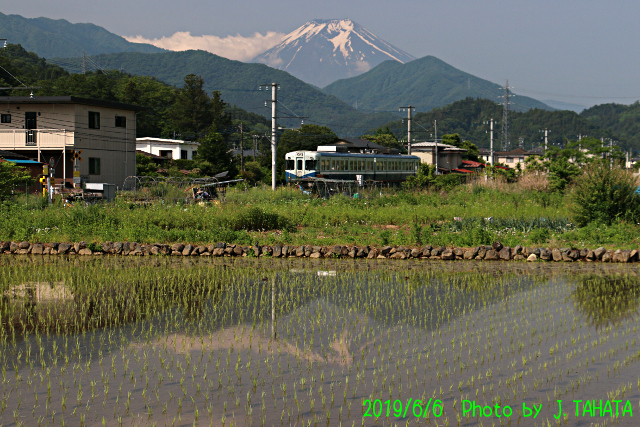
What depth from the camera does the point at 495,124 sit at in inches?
4510

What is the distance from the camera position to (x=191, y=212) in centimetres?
1627

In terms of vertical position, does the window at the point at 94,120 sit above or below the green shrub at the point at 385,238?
above

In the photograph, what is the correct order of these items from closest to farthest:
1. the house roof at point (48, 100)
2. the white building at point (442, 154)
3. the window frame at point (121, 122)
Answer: the house roof at point (48, 100) < the window frame at point (121, 122) < the white building at point (442, 154)

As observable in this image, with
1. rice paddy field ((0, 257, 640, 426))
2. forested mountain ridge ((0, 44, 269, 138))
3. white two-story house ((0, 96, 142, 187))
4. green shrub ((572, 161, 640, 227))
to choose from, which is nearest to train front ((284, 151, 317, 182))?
white two-story house ((0, 96, 142, 187))

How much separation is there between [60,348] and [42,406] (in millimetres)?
1705

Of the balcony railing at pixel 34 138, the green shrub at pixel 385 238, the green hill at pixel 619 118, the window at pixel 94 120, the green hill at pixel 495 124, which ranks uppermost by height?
the green hill at pixel 619 118

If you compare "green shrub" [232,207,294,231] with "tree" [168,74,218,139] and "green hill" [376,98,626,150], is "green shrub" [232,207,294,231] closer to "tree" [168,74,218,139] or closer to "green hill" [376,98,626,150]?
"tree" [168,74,218,139]

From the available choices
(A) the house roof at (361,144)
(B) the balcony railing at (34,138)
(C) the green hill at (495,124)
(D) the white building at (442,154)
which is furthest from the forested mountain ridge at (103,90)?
(C) the green hill at (495,124)

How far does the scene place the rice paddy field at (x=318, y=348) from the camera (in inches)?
193

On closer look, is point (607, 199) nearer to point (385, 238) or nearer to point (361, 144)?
point (385, 238)

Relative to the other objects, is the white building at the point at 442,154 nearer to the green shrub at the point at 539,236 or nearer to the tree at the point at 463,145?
the tree at the point at 463,145

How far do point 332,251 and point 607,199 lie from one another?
7.60 m

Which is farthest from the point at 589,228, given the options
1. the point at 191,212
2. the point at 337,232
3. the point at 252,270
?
the point at 191,212

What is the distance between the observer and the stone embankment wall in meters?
12.8
